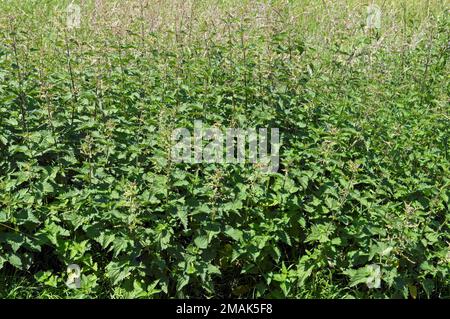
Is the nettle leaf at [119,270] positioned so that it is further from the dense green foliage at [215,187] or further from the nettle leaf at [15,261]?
the nettle leaf at [15,261]

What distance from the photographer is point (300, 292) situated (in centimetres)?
353

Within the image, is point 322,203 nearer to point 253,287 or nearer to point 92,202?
point 253,287

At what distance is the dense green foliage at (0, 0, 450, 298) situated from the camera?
3295 mm

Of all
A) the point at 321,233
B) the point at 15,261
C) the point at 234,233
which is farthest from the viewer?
the point at 321,233

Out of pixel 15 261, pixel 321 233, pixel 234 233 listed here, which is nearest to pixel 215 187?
pixel 234 233

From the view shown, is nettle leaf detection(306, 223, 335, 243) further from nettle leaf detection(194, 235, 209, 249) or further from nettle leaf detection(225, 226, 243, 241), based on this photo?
nettle leaf detection(194, 235, 209, 249)

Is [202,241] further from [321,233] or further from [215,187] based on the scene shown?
[321,233]

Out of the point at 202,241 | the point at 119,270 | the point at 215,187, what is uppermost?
the point at 215,187

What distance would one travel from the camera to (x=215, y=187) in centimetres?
346

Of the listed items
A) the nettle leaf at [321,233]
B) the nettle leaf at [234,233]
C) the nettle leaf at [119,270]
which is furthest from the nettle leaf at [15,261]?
the nettle leaf at [321,233]

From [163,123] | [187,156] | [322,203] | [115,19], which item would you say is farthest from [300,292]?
[115,19]

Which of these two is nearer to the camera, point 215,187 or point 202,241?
point 202,241

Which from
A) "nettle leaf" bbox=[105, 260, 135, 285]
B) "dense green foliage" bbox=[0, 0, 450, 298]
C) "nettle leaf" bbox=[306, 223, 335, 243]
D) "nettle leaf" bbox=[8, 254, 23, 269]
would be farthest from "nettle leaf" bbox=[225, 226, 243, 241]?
"nettle leaf" bbox=[8, 254, 23, 269]

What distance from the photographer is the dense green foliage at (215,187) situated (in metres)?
3.29
